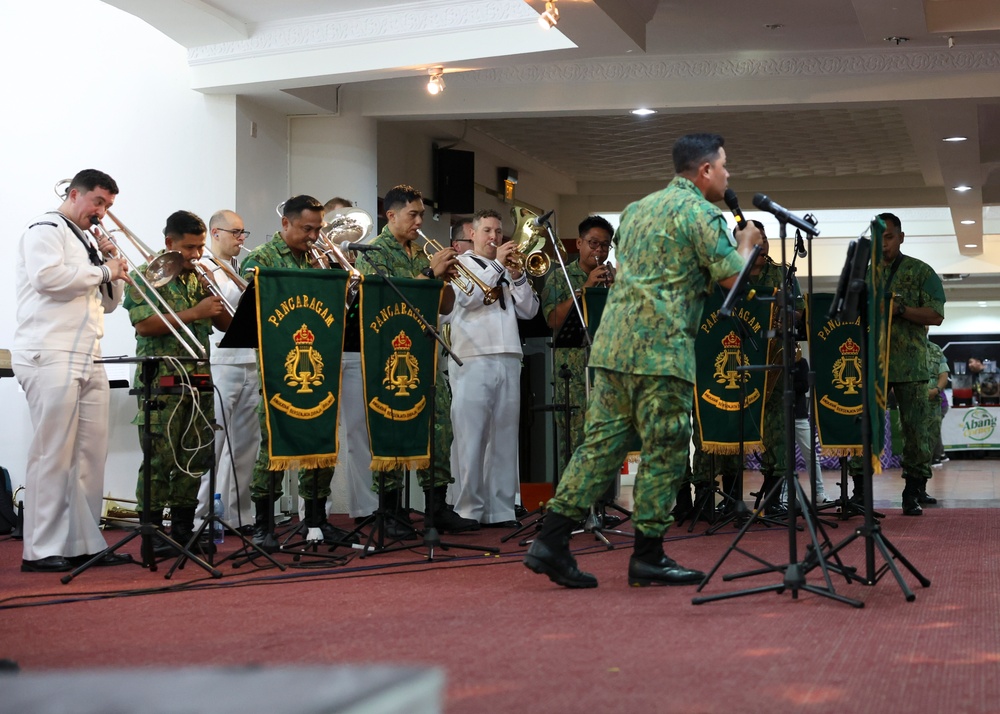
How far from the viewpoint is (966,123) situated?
8.95 m

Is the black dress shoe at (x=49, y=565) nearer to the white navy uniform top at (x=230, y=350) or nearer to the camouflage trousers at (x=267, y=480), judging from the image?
the camouflage trousers at (x=267, y=480)

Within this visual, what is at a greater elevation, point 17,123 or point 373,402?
point 17,123

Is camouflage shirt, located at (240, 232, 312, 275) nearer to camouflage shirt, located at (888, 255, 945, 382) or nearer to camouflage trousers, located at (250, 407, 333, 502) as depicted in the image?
camouflage trousers, located at (250, 407, 333, 502)

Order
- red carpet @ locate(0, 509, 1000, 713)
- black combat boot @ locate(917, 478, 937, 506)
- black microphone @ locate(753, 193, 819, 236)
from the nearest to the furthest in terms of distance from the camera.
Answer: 1. red carpet @ locate(0, 509, 1000, 713)
2. black microphone @ locate(753, 193, 819, 236)
3. black combat boot @ locate(917, 478, 937, 506)

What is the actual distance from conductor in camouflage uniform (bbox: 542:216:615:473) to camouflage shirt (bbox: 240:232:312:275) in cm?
143

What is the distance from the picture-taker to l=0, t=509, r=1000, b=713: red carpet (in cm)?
271

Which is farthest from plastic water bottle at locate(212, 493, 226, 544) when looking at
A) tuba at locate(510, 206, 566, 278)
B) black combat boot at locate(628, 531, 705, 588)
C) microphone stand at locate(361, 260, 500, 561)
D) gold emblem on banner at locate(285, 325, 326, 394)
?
black combat boot at locate(628, 531, 705, 588)

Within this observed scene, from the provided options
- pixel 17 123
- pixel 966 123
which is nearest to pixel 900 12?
pixel 966 123

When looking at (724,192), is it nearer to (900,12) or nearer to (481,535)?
(481,535)

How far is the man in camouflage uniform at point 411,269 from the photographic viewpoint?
5809mm

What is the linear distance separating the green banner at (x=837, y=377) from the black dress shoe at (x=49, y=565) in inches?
176

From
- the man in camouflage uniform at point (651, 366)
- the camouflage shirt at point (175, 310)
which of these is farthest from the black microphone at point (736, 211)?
the camouflage shirt at point (175, 310)

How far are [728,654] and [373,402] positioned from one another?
270cm

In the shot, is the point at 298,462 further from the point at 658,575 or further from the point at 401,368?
the point at 658,575
